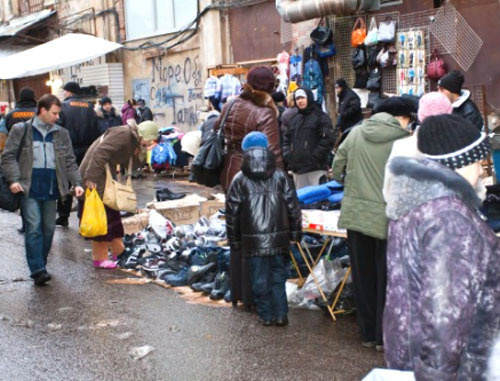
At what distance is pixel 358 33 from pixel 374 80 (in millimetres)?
904

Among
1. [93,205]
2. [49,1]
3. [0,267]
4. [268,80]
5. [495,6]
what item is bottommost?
[0,267]

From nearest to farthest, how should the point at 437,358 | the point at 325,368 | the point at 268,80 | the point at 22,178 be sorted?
the point at 437,358 → the point at 325,368 → the point at 268,80 → the point at 22,178

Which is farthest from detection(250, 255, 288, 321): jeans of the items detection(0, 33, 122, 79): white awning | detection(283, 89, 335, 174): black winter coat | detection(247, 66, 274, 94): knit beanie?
detection(0, 33, 122, 79): white awning

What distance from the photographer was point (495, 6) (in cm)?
1153

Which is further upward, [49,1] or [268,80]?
[49,1]

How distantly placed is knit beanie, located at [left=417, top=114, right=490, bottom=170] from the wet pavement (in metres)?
2.76

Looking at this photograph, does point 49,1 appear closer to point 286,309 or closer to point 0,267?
point 0,267

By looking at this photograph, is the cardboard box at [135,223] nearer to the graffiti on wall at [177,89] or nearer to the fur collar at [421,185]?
the fur collar at [421,185]

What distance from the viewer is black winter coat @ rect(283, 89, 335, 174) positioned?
958 cm

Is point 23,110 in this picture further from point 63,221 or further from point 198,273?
point 198,273

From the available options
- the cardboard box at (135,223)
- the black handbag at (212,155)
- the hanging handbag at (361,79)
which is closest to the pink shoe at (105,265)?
the cardboard box at (135,223)

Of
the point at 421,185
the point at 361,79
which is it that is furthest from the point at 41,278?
the point at 361,79

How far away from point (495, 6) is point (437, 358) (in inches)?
400

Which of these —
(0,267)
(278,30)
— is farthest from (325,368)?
(278,30)
